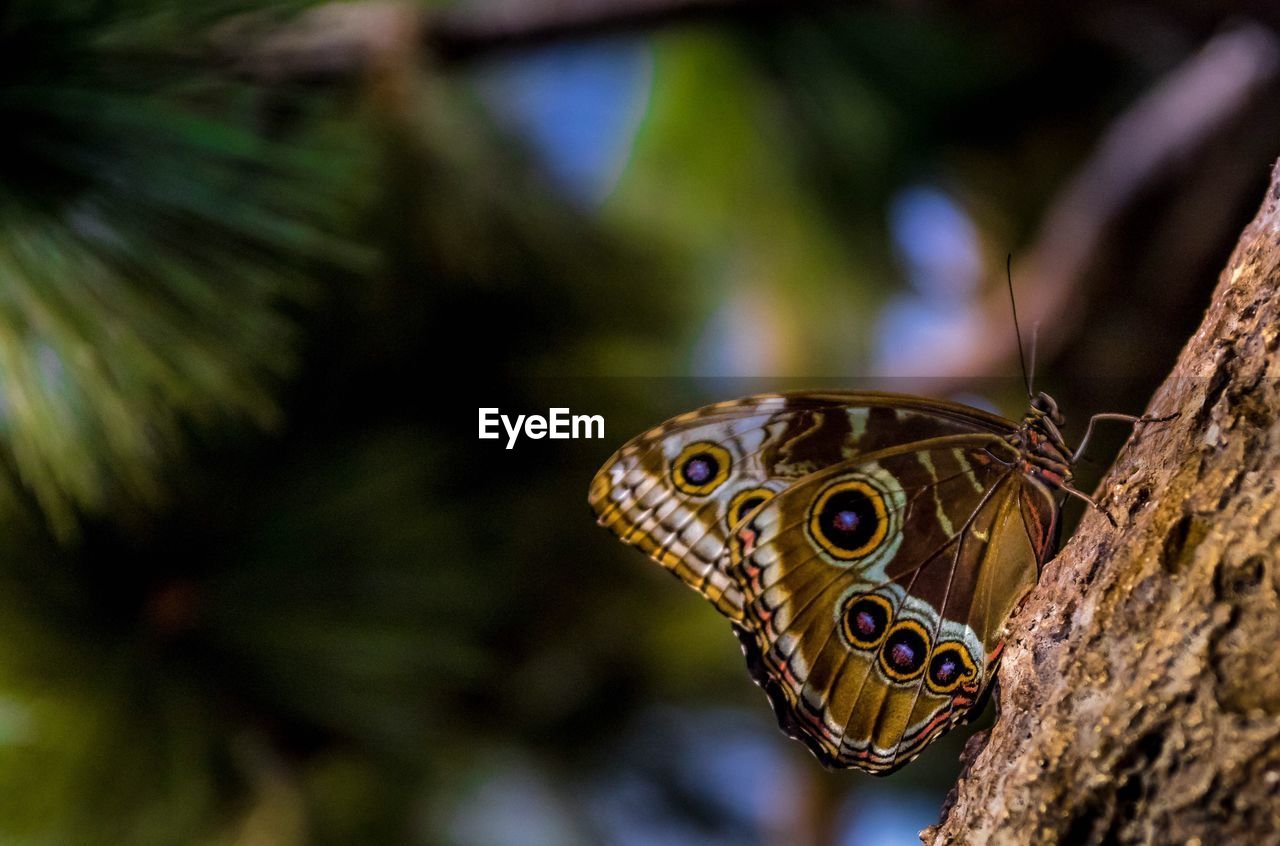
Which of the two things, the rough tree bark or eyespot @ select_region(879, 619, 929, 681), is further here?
eyespot @ select_region(879, 619, 929, 681)

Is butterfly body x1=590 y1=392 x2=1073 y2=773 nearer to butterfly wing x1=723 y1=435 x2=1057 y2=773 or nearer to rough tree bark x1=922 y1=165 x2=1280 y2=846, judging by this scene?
butterfly wing x1=723 y1=435 x2=1057 y2=773

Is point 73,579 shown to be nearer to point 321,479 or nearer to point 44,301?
point 321,479

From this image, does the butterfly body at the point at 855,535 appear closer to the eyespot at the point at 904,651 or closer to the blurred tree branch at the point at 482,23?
the eyespot at the point at 904,651

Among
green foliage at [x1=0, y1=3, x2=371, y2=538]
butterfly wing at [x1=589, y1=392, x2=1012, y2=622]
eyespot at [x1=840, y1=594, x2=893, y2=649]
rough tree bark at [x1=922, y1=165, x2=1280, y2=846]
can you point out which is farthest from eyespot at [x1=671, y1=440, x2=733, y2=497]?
green foliage at [x1=0, y1=3, x2=371, y2=538]

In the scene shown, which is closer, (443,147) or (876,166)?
(443,147)

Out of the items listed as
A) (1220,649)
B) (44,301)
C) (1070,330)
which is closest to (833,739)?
(1220,649)

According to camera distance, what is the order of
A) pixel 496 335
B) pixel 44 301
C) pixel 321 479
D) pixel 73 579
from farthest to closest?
pixel 496 335 < pixel 321 479 < pixel 73 579 < pixel 44 301

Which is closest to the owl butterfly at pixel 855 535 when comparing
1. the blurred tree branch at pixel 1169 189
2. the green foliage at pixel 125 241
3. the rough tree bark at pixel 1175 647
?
the rough tree bark at pixel 1175 647

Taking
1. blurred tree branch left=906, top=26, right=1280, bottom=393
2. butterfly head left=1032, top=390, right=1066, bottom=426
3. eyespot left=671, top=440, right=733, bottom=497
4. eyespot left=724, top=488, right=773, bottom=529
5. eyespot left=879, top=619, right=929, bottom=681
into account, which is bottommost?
eyespot left=879, top=619, right=929, bottom=681
